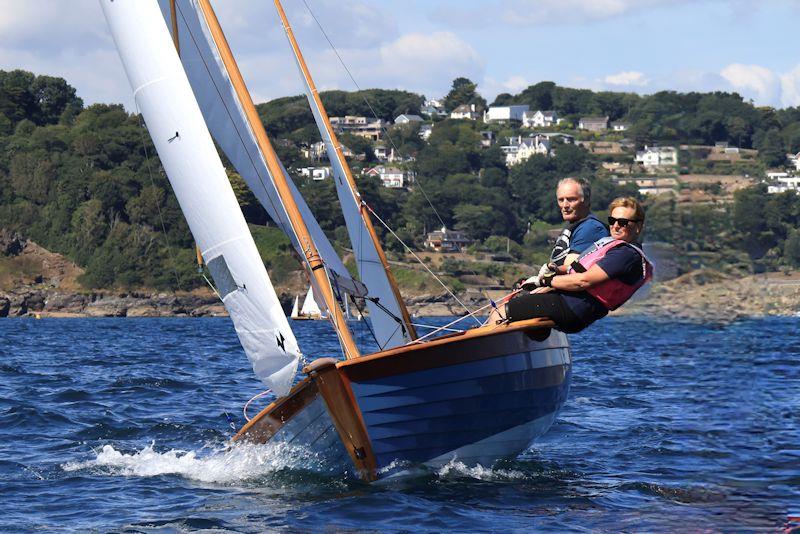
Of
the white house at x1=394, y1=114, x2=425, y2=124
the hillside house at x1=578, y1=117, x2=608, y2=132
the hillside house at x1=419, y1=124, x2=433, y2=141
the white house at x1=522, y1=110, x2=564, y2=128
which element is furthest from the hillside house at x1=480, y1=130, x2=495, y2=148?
the white house at x1=522, y1=110, x2=564, y2=128

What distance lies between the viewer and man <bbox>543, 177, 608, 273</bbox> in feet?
25.8

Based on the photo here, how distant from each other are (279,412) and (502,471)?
1.81m

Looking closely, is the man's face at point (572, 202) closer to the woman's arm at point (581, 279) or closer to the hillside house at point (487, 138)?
the woman's arm at point (581, 279)

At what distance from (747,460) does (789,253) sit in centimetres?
491

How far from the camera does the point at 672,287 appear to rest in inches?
191

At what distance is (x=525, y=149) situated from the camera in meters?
152

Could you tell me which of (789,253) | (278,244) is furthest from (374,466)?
(278,244)

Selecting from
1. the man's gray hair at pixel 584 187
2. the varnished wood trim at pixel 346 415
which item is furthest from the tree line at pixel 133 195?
the man's gray hair at pixel 584 187

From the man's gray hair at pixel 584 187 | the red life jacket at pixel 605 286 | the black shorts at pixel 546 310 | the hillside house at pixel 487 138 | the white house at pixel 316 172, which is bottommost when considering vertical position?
the black shorts at pixel 546 310

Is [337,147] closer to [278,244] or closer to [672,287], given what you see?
[672,287]

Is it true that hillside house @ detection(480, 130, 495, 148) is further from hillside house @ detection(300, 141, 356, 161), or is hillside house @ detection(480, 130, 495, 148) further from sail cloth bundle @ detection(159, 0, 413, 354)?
sail cloth bundle @ detection(159, 0, 413, 354)

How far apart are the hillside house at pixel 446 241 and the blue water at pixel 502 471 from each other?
8970 cm

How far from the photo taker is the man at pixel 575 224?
25.8ft

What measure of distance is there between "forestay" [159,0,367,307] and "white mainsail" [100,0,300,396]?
1.25 metres
